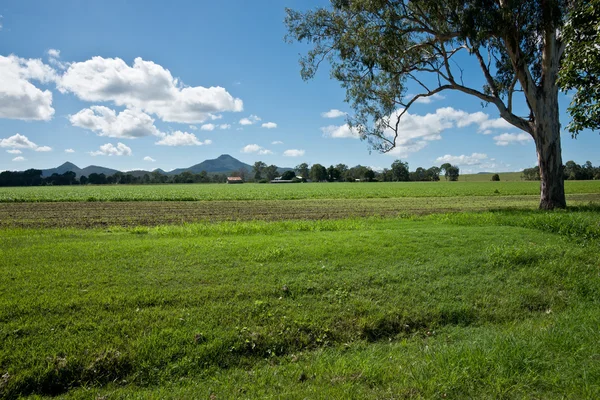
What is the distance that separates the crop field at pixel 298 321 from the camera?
446cm

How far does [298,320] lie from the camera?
5.97m

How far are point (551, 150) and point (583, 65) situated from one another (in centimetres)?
1034

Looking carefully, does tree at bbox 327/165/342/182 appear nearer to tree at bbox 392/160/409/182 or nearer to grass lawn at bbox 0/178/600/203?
tree at bbox 392/160/409/182

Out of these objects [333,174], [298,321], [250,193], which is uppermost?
[333,174]

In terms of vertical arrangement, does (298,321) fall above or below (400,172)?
below

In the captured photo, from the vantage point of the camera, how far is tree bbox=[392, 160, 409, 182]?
475ft

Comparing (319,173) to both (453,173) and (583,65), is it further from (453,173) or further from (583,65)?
(583,65)

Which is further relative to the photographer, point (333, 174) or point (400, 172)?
point (333, 174)

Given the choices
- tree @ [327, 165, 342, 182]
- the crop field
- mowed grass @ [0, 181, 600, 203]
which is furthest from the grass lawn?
tree @ [327, 165, 342, 182]

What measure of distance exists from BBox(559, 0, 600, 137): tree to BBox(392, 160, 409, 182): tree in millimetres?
138956

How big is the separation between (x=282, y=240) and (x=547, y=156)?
52.3ft

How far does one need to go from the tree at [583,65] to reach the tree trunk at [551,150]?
29.4 feet

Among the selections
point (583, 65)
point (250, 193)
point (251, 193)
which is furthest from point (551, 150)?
point (250, 193)

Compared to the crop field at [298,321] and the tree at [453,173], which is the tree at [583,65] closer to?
the crop field at [298,321]
